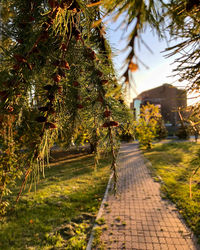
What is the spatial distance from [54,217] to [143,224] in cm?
283

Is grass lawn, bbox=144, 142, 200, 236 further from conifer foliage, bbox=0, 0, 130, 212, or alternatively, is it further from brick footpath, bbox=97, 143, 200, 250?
conifer foliage, bbox=0, 0, 130, 212

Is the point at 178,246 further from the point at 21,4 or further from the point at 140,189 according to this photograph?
the point at 21,4

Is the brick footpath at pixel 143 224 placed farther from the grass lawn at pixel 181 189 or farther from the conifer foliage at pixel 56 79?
the conifer foliage at pixel 56 79

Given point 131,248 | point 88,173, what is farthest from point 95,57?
point 88,173

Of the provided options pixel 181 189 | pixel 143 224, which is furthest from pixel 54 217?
pixel 181 189

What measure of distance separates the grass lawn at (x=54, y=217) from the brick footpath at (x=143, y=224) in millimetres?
635

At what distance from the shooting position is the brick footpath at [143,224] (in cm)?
401

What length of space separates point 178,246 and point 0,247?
4.20 metres

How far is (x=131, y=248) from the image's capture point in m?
3.92

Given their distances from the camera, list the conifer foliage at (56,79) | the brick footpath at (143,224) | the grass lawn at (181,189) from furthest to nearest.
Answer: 1. the grass lawn at (181,189)
2. the brick footpath at (143,224)
3. the conifer foliage at (56,79)

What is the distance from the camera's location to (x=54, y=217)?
5555 mm

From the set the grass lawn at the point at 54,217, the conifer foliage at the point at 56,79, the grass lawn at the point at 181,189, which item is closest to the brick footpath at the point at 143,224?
the grass lawn at the point at 181,189

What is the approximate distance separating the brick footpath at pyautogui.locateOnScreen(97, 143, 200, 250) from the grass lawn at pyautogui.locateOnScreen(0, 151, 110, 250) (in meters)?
0.64

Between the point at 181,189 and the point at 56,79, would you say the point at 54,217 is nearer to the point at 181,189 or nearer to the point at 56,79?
the point at 181,189
